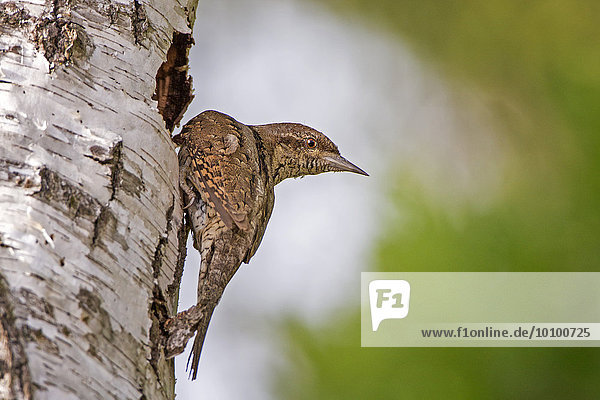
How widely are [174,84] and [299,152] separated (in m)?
1.41

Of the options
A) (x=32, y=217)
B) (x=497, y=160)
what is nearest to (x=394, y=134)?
(x=497, y=160)

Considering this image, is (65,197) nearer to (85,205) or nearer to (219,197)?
(85,205)

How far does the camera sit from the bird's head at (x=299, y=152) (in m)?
4.43

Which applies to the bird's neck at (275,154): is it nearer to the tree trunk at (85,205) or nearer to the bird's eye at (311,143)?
the bird's eye at (311,143)

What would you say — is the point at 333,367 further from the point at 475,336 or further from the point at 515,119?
the point at 515,119

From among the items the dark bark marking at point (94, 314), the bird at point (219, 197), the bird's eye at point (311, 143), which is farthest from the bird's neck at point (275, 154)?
the dark bark marking at point (94, 314)

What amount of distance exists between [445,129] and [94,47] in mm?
3381

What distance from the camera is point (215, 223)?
3150 millimetres

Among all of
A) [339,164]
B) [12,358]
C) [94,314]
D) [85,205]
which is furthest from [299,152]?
[12,358]

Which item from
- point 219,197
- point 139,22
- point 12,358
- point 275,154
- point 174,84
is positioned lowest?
point 12,358

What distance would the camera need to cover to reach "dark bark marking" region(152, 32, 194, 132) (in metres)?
3.12

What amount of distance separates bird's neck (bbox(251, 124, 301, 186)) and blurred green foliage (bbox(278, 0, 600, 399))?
632 millimetres

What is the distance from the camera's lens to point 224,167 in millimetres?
3287

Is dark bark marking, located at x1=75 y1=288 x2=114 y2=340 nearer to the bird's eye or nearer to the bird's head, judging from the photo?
the bird's head
